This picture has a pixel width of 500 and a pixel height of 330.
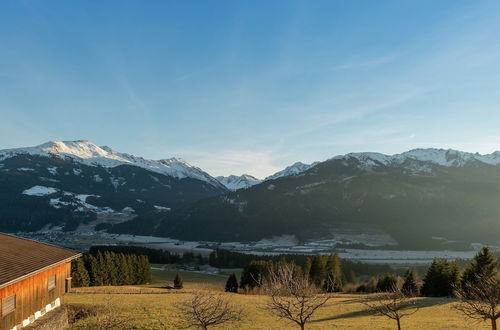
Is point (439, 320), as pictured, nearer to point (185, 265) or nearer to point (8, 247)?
point (8, 247)

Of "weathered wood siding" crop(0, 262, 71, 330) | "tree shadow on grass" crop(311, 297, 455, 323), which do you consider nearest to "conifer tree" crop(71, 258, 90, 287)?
"weathered wood siding" crop(0, 262, 71, 330)

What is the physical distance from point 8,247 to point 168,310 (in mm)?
17753

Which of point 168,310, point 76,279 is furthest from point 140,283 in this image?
point 168,310

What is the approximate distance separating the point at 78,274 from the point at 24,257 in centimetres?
6155

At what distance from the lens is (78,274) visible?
86.1m

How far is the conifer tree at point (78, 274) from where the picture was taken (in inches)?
3361

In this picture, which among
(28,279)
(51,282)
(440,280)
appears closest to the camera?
(28,279)

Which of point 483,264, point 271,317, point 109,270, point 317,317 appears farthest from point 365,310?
point 109,270

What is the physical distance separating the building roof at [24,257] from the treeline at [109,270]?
55.4m

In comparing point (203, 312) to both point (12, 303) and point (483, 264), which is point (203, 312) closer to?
point (12, 303)

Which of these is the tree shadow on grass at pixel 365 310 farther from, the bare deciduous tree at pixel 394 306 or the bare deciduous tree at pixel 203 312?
the bare deciduous tree at pixel 203 312

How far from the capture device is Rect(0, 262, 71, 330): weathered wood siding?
26.8 metres

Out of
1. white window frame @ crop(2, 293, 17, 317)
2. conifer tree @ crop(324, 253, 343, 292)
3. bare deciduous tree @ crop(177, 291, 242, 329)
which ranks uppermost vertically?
white window frame @ crop(2, 293, 17, 317)

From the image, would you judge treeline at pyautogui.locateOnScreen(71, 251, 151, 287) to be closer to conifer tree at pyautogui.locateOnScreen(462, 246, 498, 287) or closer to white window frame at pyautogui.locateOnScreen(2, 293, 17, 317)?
white window frame at pyautogui.locateOnScreen(2, 293, 17, 317)
